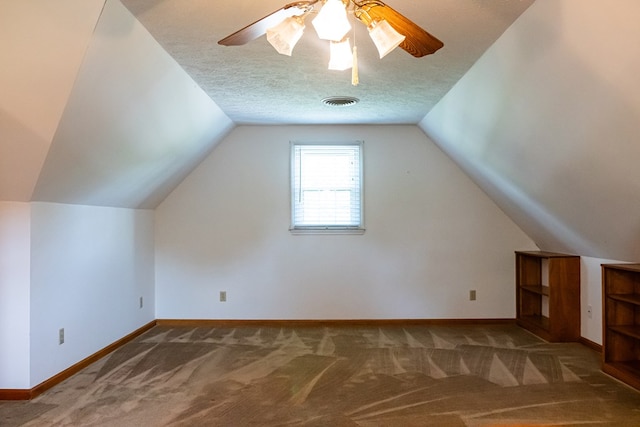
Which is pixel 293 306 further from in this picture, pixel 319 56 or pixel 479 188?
pixel 319 56

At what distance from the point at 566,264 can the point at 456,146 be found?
1.56 metres

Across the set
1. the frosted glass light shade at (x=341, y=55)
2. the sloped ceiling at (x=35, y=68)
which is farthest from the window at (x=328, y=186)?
the frosted glass light shade at (x=341, y=55)

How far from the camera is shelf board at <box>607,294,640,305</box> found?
3254 mm

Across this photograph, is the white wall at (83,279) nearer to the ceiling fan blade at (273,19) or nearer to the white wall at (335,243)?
the white wall at (335,243)

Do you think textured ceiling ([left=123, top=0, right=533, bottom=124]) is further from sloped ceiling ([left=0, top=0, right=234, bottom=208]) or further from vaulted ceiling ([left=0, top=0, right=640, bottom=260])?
sloped ceiling ([left=0, top=0, right=234, bottom=208])

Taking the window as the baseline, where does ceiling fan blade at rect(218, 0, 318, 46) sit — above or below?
above

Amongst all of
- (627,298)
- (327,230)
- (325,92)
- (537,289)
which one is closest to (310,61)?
(325,92)

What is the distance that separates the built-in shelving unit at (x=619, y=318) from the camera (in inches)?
136

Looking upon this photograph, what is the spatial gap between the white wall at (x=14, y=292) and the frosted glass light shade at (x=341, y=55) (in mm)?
2363

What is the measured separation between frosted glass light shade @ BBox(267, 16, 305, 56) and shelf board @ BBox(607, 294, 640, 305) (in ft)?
9.97

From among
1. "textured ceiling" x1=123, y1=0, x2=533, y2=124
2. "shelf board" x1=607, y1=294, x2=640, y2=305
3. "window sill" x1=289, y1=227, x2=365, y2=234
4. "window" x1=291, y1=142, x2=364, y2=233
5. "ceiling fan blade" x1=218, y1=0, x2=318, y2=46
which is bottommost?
"shelf board" x1=607, y1=294, x2=640, y2=305

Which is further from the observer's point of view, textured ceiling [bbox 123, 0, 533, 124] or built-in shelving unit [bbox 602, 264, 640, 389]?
built-in shelving unit [bbox 602, 264, 640, 389]

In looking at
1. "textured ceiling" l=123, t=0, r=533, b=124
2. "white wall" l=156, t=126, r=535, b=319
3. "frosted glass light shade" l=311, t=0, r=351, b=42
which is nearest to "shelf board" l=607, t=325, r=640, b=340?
"white wall" l=156, t=126, r=535, b=319

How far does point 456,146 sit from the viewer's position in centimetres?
459
